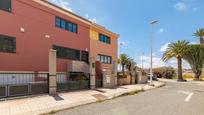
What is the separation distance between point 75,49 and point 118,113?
651 inches

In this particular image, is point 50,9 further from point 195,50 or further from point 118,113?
point 195,50

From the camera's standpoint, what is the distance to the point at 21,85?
14.4 m

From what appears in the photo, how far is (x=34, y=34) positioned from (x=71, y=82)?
6302mm

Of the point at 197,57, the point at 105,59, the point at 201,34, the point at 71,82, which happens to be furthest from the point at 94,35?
the point at 201,34

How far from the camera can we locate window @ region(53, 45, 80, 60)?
78.1ft

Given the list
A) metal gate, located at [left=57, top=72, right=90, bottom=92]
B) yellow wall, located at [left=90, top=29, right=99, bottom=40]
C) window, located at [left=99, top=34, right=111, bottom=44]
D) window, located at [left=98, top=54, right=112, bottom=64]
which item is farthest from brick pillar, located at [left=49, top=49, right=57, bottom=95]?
window, located at [left=99, top=34, right=111, bottom=44]

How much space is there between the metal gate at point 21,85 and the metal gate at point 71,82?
1537 millimetres

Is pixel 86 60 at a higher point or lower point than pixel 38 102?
higher

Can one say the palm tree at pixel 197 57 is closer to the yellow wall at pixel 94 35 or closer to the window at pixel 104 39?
the window at pixel 104 39

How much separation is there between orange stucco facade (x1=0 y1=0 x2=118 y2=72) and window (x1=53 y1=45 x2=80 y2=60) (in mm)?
442

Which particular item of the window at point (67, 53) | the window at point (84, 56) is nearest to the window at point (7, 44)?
the window at point (67, 53)

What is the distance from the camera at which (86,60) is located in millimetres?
28172

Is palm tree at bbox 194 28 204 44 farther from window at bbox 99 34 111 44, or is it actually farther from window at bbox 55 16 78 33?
window at bbox 55 16 78 33

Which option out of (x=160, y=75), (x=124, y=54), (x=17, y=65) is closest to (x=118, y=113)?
(x=17, y=65)
